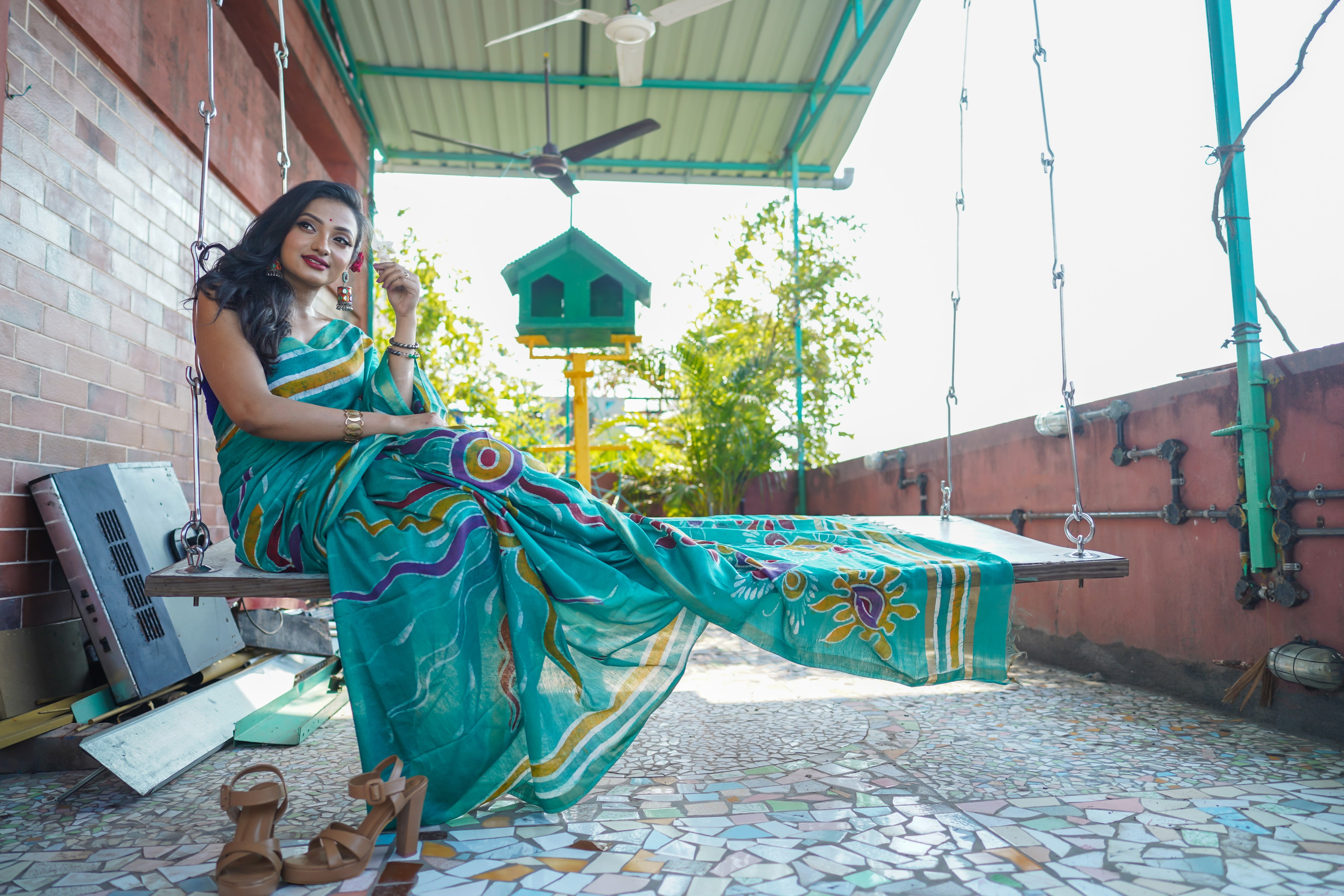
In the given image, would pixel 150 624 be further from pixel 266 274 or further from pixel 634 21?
pixel 634 21

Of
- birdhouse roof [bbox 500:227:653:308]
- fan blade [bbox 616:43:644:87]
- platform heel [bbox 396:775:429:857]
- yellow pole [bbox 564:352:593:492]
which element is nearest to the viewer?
platform heel [bbox 396:775:429:857]

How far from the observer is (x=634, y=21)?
4402mm

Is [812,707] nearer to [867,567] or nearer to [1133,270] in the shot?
[867,567]

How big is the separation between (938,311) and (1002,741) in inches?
68.3

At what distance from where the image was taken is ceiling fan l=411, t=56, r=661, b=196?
536 centimetres

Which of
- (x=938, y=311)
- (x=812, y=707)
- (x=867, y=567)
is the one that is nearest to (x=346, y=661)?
(x=867, y=567)

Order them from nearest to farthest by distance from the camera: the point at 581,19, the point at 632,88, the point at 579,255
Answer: the point at 581,19 < the point at 579,255 < the point at 632,88

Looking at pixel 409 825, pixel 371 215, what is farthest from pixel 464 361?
pixel 409 825

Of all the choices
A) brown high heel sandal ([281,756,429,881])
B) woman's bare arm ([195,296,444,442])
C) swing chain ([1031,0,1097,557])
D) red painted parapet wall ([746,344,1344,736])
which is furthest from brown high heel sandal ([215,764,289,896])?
red painted parapet wall ([746,344,1344,736])

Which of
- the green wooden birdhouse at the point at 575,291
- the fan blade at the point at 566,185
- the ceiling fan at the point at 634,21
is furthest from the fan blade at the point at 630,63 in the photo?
the green wooden birdhouse at the point at 575,291

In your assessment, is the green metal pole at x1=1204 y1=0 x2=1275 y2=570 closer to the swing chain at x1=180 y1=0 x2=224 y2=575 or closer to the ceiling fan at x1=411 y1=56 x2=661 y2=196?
the swing chain at x1=180 y1=0 x2=224 y2=575

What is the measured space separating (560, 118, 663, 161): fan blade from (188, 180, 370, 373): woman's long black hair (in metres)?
3.56

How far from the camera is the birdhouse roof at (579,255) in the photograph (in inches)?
203

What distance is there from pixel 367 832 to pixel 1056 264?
2.13 m
